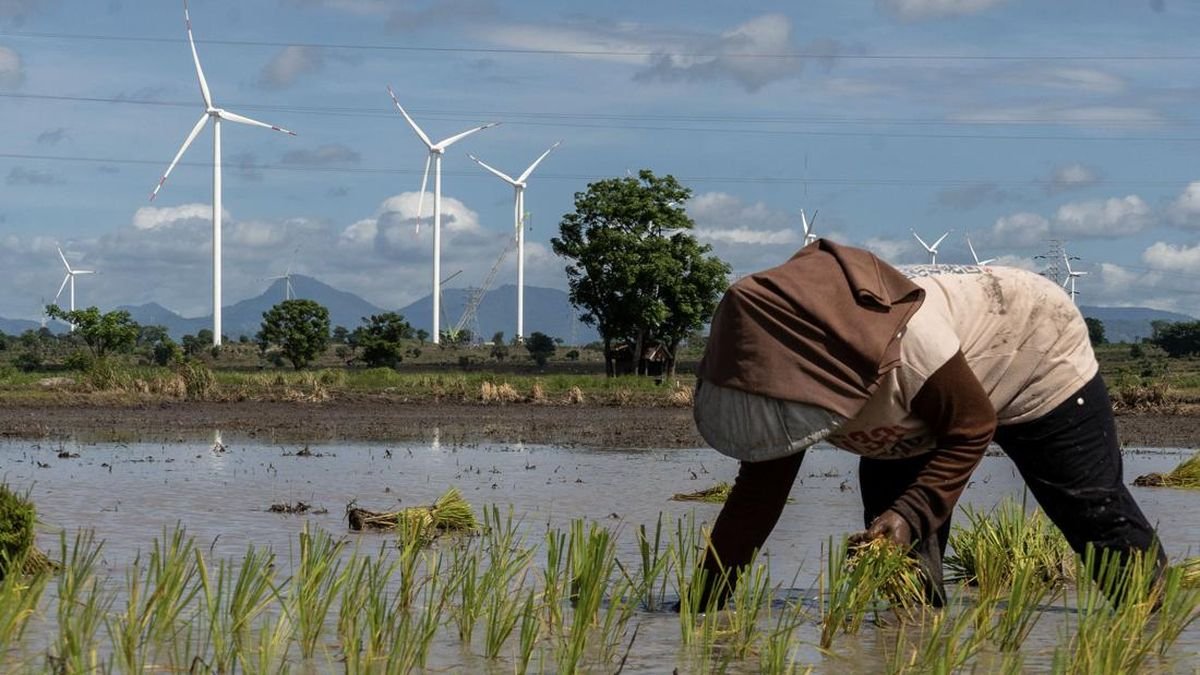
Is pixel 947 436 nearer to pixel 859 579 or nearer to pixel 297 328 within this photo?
pixel 859 579

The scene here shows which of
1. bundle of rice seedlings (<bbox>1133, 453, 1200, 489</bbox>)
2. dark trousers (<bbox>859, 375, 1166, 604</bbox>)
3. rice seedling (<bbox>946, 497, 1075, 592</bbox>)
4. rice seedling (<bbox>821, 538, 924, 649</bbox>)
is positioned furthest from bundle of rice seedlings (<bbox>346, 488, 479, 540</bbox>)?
bundle of rice seedlings (<bbox>1133, 453, 1200, 489</bbox>)

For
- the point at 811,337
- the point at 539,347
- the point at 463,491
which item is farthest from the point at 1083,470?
the point at 539,347

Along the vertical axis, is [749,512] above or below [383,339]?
below

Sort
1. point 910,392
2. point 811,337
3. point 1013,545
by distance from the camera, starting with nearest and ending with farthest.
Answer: point 811,337, point 910,392, point 1013,545

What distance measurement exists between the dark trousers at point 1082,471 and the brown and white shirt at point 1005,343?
8cm

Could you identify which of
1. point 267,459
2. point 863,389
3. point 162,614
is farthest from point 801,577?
point 267,459

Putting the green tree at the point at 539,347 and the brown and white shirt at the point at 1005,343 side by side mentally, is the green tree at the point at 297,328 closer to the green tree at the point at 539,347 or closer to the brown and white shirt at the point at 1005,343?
the green tree at the point at 539,347

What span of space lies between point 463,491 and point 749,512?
9.16 m

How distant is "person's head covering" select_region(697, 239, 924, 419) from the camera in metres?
5.44

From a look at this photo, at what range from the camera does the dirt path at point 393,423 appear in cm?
2558

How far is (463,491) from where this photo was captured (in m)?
15.1

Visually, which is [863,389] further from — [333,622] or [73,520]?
[73,520]

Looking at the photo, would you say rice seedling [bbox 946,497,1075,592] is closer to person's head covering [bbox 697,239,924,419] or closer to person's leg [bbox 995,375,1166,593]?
person's leg [bbox 995,375,1166,593]

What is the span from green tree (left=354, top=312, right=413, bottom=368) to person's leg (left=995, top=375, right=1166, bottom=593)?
64.3 m
